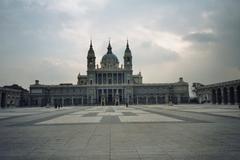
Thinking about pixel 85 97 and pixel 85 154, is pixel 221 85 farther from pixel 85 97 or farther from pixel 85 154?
pixel 85 154

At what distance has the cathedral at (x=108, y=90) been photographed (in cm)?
14088

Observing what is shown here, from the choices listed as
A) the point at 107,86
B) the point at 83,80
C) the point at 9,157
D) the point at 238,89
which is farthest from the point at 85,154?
the point at 83,80

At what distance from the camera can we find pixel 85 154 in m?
8.06

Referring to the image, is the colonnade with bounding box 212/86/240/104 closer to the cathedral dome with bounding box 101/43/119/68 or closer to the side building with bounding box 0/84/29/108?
the cathedral dome with bounding box 101/43/119/68

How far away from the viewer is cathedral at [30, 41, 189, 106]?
140875 mm

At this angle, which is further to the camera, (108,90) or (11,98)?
(108,90)

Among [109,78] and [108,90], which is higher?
[109,78]

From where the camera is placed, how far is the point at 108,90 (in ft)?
464

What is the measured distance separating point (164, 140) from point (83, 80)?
15739 centimetres

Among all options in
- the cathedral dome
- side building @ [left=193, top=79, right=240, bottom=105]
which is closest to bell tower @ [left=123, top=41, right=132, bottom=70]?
the cathedral dome

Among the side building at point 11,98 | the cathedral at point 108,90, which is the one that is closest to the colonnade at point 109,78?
the cathedral at point 108,90

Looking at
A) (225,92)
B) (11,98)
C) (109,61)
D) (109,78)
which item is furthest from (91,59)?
(225,92)

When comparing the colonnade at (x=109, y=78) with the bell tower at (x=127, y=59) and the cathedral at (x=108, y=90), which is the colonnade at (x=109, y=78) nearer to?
the cathedral at (x=108, y=90)

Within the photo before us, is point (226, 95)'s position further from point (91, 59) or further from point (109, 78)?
point (91, 59)
